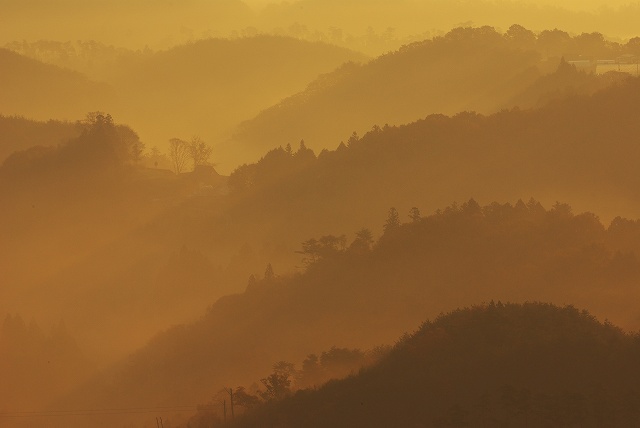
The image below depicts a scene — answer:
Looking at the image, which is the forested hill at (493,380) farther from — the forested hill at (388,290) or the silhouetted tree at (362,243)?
the silhouetted tree at (362,243)

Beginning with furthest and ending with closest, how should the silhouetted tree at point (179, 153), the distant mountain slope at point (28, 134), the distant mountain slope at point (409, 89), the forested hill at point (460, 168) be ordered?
the distant mountain slope at point (28, 134) < the distant mountain slope at point (409, 89) < the silhouetted tree at point (179, 153) < the forested hill at point (460, 168)

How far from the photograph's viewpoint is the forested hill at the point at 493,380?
37.2 metres

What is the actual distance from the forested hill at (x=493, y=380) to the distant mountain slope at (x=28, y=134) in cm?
11577

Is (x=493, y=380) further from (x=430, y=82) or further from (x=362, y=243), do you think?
(x=430, y=82)

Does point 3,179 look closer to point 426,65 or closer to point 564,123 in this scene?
point 564,123

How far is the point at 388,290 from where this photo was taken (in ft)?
226

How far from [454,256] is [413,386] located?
97.1 feet

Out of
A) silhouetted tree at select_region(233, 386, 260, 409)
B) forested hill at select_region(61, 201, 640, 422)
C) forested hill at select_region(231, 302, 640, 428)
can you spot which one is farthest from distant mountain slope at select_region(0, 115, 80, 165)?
forested hill at select_region(231, 302, 640, 428)

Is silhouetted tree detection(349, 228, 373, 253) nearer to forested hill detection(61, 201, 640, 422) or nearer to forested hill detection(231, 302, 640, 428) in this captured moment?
forested hill detection(61, 201, 640, 422)

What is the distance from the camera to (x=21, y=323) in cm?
7675

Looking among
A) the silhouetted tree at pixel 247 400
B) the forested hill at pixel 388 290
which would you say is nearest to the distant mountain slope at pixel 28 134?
the forested hill at pixel 388 290

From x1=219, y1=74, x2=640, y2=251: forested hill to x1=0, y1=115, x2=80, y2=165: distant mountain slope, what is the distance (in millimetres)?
56189

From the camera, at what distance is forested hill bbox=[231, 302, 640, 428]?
37188 millimetres

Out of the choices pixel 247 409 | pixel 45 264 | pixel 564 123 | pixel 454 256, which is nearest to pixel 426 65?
pixel 564 123
